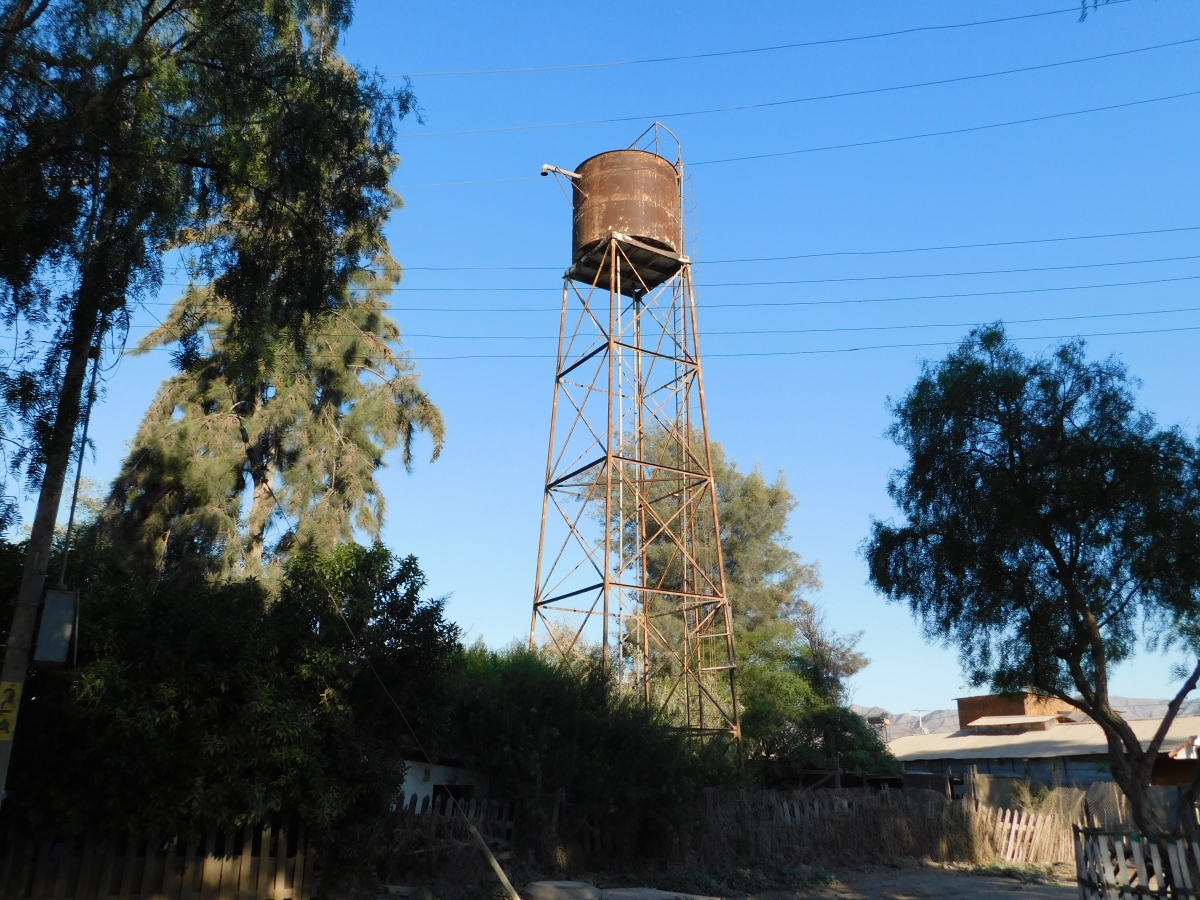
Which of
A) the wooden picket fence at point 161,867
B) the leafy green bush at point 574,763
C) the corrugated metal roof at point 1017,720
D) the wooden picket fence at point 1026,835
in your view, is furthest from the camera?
the corrugated metal roof at point 1017,720

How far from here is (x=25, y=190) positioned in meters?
8.63

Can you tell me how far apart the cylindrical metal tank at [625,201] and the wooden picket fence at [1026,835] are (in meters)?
14.0

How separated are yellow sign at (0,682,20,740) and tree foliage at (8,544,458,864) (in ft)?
2.97

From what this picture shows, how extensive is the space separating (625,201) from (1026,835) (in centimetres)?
1608

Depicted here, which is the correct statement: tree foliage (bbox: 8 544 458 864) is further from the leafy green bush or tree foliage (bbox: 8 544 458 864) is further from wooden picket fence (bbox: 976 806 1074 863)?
wooden picket fence (bbox: 976 806 1074 863)

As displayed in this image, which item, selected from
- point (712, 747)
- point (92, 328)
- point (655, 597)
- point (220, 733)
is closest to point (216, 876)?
point (220, 733)

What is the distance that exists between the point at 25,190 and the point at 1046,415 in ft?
44.8

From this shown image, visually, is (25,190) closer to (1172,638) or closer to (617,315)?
(617,315)

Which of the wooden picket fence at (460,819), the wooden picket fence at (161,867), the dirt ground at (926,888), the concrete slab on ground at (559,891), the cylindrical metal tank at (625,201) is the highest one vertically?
the cylindrical metal tank at (625,201)

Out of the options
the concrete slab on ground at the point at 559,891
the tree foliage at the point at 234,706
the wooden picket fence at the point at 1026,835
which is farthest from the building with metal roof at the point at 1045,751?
the tree foliage at the point at 234,706

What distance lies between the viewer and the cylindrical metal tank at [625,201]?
2088 cm

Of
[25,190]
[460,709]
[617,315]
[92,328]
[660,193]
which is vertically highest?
[660,193]

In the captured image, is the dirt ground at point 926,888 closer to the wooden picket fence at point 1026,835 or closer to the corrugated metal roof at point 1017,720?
the wooden picket fence at point 1026,835

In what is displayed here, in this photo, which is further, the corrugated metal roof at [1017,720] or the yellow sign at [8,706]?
the corrugated metal roof at [1017,720]
